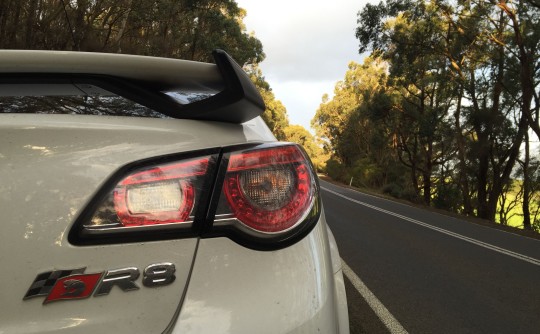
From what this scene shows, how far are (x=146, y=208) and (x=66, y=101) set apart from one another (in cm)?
40

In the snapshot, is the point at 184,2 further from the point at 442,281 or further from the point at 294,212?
the point at 294,212

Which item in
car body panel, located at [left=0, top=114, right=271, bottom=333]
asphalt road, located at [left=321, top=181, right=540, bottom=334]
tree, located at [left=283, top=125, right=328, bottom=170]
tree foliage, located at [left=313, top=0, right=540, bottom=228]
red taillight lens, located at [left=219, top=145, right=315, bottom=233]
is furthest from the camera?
tree, located at [left=283, top=125, right=328, bottom=170]

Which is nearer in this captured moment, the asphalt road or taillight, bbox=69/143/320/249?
taillight, bbox=69/143/320/249

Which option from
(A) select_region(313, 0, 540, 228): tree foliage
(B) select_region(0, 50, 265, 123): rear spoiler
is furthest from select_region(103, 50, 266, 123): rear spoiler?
(A) select_region(313, 0, 540, 228): tree foliage

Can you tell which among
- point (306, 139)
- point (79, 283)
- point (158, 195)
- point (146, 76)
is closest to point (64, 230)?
point (79, 283)

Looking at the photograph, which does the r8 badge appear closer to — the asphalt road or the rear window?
the rear window

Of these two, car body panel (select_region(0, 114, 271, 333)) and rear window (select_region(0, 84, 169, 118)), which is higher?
rear window (select_region(0, 84, 169, 118))

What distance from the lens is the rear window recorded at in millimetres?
1177

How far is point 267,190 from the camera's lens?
121 cm

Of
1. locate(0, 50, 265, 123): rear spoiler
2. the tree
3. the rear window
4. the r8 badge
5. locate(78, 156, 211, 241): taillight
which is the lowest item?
the tree

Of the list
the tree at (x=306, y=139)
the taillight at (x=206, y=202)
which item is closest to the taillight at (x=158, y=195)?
the taillight at (x=206, y=202)

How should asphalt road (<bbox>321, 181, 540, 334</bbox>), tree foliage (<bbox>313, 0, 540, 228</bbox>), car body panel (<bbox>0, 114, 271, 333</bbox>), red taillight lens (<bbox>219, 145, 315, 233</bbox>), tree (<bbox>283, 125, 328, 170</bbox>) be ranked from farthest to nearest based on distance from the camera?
1. tree (<bbox>283, 125, 328, 170</bbox>)
2. tree foliage (<bbox>313, 0, 540, 228</bbox>)
3. asphalt road (<bbox>321, 181, 540, 334</bbox>)
4. red taillight lens (<bbox>219, 145, 315, 233</bbox>)
5. car body panel (<bbox>0, 114, 271, 333</bbox>)

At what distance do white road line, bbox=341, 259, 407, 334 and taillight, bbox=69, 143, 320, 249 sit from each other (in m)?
3.35

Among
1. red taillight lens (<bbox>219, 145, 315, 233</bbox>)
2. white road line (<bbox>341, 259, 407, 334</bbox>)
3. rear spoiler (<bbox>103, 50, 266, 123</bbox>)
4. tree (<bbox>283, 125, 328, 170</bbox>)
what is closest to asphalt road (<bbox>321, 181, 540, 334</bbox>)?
white road line (<bbox>341, 259, 407, 334</bbox>)
